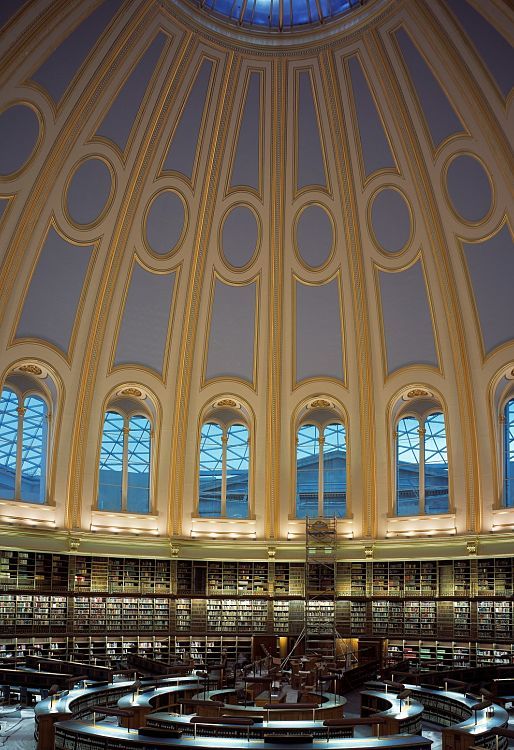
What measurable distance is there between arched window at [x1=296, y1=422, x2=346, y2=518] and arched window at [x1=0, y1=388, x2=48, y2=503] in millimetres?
8417

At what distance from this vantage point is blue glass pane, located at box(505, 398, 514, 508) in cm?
2588

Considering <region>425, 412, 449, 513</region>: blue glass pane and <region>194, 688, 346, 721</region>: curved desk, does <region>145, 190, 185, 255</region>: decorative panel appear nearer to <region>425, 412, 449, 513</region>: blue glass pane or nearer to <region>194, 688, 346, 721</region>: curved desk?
<region>425, 412, 449, 513</region>: blue glass pane

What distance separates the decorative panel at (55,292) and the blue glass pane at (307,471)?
27.8ft

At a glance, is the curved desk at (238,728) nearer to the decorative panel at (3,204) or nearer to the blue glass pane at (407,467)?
the blue glass pane at (407,467)

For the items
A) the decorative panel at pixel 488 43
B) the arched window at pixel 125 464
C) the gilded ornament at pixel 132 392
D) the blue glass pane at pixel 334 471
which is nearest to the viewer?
the decorative panel at pixel 488 43

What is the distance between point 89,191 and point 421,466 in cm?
1340

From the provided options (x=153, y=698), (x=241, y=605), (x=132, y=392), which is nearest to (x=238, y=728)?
(x=153, y=698)

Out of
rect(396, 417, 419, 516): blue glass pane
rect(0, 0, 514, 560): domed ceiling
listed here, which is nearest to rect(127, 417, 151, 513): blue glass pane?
rect(0, 0, 514, 560): domed ceiling

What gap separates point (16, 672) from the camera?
1842 cm

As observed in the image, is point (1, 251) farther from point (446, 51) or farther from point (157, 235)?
point (446, 51)

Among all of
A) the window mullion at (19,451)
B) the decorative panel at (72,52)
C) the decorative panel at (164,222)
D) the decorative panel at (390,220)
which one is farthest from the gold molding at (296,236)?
the window mullion at (19,451)

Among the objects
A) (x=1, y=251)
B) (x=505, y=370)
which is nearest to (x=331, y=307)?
(x=505, y=370)

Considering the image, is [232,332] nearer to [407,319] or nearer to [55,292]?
[407,319]

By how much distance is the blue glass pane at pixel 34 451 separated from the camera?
26312 mm
